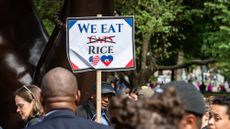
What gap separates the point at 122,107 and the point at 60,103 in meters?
1.76

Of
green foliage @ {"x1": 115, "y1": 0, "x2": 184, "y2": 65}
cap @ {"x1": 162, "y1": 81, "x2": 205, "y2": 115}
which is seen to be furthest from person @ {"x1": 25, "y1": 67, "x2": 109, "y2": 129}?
green foliage @ {"x1": 115, "y1": 0, "x2": 184, "y2": 65}

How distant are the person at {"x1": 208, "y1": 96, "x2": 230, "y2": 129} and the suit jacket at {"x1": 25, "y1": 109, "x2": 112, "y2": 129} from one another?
1374 mm

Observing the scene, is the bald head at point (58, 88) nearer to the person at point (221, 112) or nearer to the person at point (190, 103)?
the person at point (190, 103)

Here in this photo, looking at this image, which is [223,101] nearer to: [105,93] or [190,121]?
[190,121]

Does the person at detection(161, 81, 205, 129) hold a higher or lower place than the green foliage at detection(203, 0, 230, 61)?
higher

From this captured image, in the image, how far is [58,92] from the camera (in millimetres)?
3955

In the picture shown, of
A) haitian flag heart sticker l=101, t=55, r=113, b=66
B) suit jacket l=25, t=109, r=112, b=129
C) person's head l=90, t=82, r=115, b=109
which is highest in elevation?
suit jacket l=25, t=109, r=112, b=129

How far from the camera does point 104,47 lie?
21.7ft

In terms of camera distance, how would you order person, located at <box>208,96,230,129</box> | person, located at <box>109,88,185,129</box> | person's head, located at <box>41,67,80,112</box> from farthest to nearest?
person, located at <box>208,96,230,129</box> → person's head, located at <box>41,67,80,112</box> → person, located at <box>109,88,185,129</box>

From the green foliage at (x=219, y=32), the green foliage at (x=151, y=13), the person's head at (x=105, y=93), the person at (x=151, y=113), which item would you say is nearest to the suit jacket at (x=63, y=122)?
the person at (x=151, y=113)

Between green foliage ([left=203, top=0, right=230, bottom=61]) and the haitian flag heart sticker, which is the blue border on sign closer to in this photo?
the haitian flag heart sticker

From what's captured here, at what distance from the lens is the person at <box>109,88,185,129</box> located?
2.13 metres

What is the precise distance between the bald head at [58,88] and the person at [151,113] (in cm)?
177

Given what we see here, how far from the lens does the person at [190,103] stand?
3033 mm
